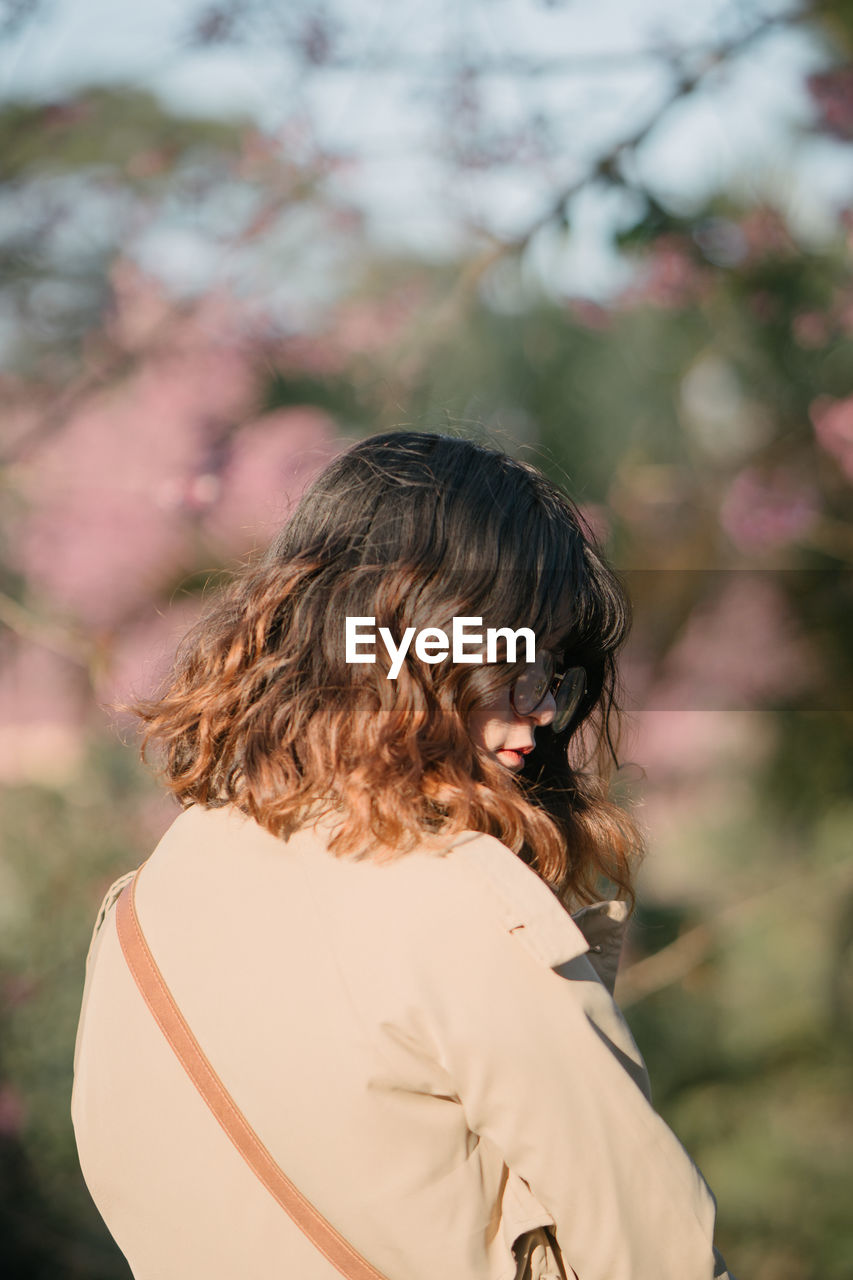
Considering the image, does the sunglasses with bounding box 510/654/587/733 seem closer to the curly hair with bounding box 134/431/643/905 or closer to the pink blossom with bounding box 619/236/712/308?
the curly hair with bounding box 134/431/643/905

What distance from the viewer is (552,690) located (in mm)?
755

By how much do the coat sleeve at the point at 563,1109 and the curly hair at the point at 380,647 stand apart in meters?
0.08

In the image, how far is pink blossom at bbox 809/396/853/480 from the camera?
4.97ft

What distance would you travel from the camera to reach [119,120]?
5.16ft

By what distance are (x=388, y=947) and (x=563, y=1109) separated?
0.40 feet

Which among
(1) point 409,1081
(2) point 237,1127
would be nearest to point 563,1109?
(1) point 409,1081

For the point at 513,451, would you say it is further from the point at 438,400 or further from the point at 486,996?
the point at 486,996

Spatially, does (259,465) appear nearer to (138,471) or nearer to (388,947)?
(138,471)

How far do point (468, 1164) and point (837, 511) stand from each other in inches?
48.2

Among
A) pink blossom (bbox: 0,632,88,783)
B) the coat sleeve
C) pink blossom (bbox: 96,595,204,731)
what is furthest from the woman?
pink blossom (bbox: 0,632,88,783)

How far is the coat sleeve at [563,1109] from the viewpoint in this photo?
1.80 feet

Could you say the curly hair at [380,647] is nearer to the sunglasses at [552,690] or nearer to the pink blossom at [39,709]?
the sunglasses at [552,690]

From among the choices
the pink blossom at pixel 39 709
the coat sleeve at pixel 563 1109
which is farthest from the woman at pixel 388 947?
the pink blossom at pixel 39 709

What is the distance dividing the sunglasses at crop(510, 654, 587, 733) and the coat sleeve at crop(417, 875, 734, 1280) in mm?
173
